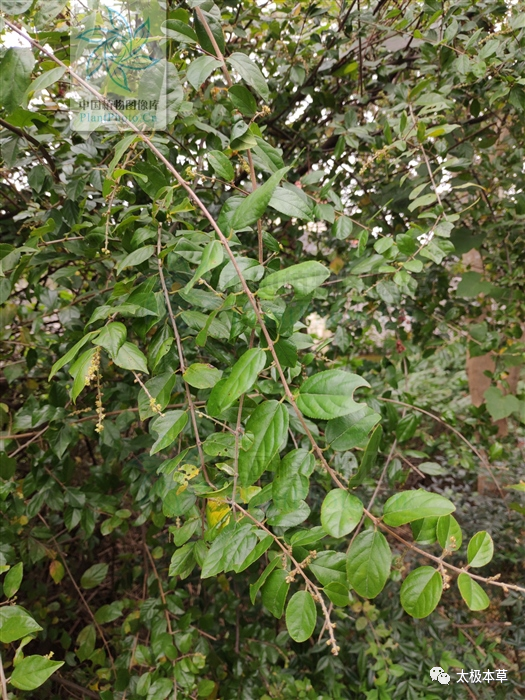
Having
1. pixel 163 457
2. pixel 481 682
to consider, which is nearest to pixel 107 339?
pixel 163 457

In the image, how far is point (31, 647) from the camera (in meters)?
1.47

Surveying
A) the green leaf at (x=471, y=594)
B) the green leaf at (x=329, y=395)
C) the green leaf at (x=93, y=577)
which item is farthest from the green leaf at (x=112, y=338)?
the green leaf at (x=93, y=577)

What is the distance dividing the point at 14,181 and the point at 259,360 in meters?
1.18

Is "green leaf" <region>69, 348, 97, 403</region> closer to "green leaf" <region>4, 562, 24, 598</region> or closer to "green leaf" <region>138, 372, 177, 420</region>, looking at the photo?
"green leaf" <region>138, 372, 177, 420</region>

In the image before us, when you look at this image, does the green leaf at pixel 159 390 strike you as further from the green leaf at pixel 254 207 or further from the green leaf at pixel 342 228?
the green leaf at pixel 342 228

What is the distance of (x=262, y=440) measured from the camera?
491mm

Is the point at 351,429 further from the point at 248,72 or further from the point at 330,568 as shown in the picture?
the point at 248,72

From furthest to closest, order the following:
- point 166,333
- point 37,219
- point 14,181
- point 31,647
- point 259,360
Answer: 1. point 31,647
2. point 14,181
3. point 37,219
4. point 166,333
5. point 259,360

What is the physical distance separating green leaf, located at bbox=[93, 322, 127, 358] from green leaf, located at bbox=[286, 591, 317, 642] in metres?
0.35

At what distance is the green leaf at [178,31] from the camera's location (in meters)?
0.68

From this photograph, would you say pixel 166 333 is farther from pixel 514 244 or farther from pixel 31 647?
pixel 31 647

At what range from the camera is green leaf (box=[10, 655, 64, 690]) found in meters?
0.52

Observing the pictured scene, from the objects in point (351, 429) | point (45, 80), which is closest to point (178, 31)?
point (45, 80)

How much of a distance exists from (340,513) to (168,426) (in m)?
Result: 0.26
